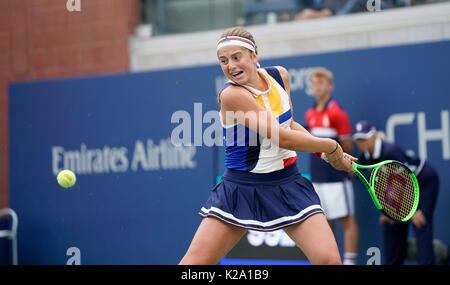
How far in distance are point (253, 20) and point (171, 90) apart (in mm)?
1459

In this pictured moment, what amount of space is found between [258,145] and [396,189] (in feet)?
3.11

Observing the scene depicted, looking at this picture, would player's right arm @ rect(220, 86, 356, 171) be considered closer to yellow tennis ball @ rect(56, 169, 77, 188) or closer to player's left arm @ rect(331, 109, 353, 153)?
yellow tennis ball @ rect(56, 169, 77, 188)

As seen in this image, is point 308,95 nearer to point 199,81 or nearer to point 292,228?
point 199,81

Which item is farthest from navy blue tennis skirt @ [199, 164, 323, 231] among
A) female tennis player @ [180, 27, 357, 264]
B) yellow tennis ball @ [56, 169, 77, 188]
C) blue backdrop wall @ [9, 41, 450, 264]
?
blue backdrop wall @ [9, 41, 450, 264]

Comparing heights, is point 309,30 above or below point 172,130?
above

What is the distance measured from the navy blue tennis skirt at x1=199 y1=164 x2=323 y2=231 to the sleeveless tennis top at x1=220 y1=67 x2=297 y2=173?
0.04 m

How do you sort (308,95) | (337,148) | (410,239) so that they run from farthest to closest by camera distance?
(308,95) → (410,239) → (337,148)

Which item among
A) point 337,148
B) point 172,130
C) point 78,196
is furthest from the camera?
point 78,196

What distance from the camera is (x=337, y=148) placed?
365 centimetres

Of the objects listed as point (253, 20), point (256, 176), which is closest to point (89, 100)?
point (253, 20)

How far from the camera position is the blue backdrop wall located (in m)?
6.61

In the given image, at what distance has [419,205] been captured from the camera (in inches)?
247

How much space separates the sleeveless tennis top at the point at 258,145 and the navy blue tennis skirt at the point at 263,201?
41mm

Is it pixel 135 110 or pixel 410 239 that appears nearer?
pixel 410 239
